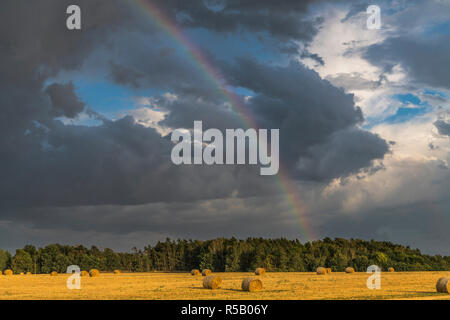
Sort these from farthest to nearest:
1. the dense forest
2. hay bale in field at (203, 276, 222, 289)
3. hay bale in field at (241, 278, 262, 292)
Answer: the dense forest < hay bale in field at (203, 276, 222, 289) < hay bale in field at (241, 278, 262, 292)

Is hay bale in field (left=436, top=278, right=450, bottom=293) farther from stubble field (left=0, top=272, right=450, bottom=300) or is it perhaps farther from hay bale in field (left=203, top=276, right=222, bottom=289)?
hay bale in field (left=203, top=276, right=222, bottom=289)

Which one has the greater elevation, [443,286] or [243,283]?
[443,286]

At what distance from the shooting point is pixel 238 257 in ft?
340

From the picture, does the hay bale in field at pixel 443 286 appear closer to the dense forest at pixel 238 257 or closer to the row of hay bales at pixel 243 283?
the row of hay bales at pixel 243 283

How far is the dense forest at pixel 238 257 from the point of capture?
98.6 metres

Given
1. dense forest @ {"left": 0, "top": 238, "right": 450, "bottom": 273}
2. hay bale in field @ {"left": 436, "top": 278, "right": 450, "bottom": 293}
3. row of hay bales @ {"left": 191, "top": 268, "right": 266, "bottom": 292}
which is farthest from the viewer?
dense forest @ {"left": 0, "top": 238, "right": 450, "bottom": 273}

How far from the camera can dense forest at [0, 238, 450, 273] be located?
323 feet

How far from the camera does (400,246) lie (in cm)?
13438

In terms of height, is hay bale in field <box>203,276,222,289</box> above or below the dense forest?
above

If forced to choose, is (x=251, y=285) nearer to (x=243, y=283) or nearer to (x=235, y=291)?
(x=243, y=283)

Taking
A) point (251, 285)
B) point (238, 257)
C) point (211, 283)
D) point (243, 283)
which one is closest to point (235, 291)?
point (243, 283)

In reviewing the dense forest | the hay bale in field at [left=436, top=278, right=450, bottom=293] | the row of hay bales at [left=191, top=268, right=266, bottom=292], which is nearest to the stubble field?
the hay bale in field at [left=436, top=278, right=450, bottom=293]
